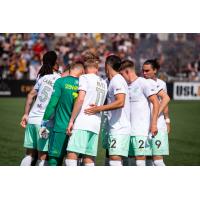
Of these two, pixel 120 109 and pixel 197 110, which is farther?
pixel 197 110

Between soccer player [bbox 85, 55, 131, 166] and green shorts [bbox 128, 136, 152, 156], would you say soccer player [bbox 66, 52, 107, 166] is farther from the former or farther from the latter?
green shorts [bbox 128, 136, 152, 156]

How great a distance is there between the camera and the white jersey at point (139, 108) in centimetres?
948

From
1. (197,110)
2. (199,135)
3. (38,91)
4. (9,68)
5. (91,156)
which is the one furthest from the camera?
(9,68)

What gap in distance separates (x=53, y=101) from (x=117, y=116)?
0.97 meters

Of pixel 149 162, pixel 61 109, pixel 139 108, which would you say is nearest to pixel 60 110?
pixel 61 109

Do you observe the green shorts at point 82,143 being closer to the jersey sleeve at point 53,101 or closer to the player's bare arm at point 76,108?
the player's bare arm at point 76,108

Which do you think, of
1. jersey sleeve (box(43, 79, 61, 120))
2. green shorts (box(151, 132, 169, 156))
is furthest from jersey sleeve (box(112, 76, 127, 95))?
green shorts (box(151, 132, 169, 156))

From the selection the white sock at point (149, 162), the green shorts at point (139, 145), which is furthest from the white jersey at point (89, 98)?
the white sock at point (149, 162)

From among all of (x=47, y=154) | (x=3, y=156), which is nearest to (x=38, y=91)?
(x=47, y=154)

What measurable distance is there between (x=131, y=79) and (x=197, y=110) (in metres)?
15.8

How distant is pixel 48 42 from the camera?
31.3 meters

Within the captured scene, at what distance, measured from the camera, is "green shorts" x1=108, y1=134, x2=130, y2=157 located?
9.09 meters

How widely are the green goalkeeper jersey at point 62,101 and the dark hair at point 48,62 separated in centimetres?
73
